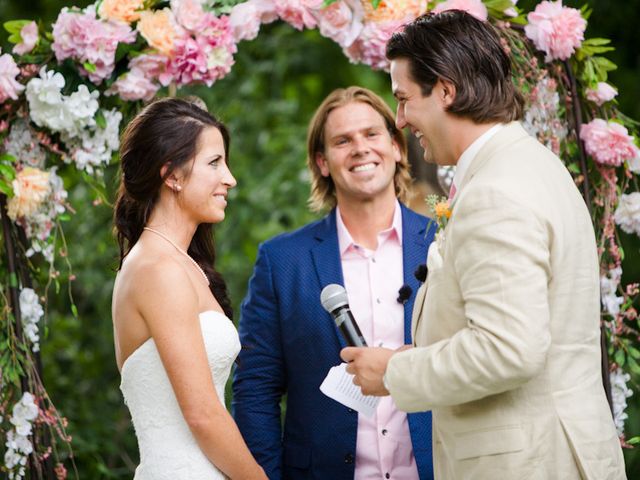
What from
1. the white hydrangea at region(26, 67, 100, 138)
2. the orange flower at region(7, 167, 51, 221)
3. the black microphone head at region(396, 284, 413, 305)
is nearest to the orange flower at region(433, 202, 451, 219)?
the black microphone head at region(396, 284, 413, 305)

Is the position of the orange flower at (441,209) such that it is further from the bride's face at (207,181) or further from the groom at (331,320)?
the groom at (331,320)

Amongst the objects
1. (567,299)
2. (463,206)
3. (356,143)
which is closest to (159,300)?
(463,206)

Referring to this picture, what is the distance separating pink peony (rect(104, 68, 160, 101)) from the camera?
3955 mm

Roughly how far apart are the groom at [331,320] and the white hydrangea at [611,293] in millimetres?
793

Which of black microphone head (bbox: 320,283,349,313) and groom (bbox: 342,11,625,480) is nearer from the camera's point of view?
groom (bbox: 342,11,625,480)

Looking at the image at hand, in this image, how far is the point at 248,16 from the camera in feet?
13.3

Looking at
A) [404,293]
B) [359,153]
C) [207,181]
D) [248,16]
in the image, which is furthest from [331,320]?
[248,16]

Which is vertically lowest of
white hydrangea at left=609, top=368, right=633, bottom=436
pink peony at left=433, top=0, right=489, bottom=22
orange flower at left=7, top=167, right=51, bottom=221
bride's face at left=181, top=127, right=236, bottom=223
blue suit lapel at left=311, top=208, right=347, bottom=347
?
white hydrangea at left=609, top=368, right=633, bottom=436

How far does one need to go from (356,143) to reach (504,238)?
6.30 ft

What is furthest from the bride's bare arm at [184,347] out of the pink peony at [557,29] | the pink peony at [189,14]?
the pink peony at [557,29]

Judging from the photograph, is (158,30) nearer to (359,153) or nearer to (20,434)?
(359,153)

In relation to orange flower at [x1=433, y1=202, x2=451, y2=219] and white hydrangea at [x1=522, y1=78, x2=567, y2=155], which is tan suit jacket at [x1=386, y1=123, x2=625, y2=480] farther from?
white hydrangea at [x1=522, y1=78, x2=567, y2=155]

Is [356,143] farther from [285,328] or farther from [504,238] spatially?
[504,238]

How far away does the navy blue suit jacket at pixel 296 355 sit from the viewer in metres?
3.96
